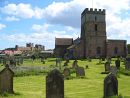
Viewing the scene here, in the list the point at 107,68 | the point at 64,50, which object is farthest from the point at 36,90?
the point at 64,50

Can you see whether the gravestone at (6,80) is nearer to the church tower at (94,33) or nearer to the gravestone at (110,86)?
the gravestone at (110,86)

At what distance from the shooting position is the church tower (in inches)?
3386

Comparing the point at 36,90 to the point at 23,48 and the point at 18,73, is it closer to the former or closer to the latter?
the point at 18,73

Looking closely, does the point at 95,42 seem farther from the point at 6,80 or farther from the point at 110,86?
the point at 110,86

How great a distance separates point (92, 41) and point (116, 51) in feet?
24.4

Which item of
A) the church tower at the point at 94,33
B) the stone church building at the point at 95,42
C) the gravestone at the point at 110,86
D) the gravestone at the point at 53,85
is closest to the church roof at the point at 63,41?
the stone church building at the point at 95,42

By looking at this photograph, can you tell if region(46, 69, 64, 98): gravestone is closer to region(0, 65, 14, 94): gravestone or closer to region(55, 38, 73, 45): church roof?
region(0, 65, 14, 94): gravestone

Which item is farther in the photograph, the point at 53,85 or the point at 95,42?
the point at 95,42

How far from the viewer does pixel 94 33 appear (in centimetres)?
8731

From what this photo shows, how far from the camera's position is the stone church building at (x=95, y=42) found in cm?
8612

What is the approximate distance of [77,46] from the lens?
86438 millimetres

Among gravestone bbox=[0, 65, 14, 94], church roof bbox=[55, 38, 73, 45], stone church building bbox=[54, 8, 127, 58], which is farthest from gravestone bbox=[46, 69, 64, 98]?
church roof bbox=[55, 38, 73, 45]

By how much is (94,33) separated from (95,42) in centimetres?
263

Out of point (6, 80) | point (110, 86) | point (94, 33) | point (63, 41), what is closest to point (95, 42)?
point (94, 33)
